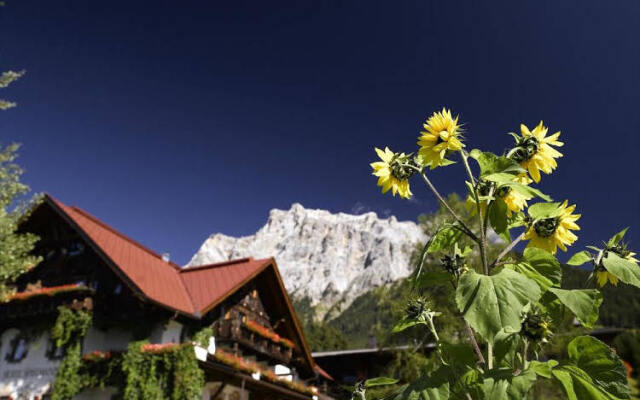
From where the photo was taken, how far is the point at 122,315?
15.1m

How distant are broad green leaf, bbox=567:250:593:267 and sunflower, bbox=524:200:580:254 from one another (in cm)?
13

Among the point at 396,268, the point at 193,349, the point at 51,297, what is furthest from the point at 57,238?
the point at 396,268

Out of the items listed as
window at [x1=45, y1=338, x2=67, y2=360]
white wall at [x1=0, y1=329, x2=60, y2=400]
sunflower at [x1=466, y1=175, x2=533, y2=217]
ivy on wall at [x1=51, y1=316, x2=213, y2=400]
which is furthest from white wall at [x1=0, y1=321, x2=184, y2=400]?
sunflower at [x1=466, y1=175, x2=533, y2=217]

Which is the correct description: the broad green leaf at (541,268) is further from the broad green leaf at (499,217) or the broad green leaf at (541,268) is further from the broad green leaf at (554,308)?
the broad green leaf at (499,217)

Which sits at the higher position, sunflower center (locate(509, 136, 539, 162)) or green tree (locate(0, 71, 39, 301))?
green tree (locate(0, 71, 39, 301))

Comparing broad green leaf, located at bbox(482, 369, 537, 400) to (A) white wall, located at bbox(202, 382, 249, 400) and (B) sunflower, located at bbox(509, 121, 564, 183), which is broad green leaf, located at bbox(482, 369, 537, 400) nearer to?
(B) sunflower, located at bbox(509, 121, 564, 183)

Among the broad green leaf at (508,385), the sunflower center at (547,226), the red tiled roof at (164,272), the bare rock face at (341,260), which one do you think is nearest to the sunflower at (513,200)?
the sunflower center at (547,226)

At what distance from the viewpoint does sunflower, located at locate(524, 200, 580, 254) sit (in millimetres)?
1855

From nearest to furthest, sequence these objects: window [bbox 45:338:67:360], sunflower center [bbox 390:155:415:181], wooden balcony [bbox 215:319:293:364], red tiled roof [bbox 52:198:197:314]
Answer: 1. sunflower center [bbox 390:155:415:181]
2. window [bbox 45:338:67:360]
3. red tiled roof [bbox 52:198:197:314]
4. wooden balcony [bbox 215:319:293:364]

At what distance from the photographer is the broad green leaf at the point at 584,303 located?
1431 millimetres

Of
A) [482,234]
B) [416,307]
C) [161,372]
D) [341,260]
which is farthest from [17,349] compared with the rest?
[341,260]

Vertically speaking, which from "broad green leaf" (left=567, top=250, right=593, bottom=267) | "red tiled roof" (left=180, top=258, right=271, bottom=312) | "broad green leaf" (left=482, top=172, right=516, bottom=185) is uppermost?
"red tiled roof" (left=180, top=258, right=271, bottom=312)

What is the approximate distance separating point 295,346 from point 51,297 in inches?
478

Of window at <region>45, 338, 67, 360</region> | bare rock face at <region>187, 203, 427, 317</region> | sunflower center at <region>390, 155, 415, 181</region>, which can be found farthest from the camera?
bare rock face at <region>187, 203, 427, 317</region>
